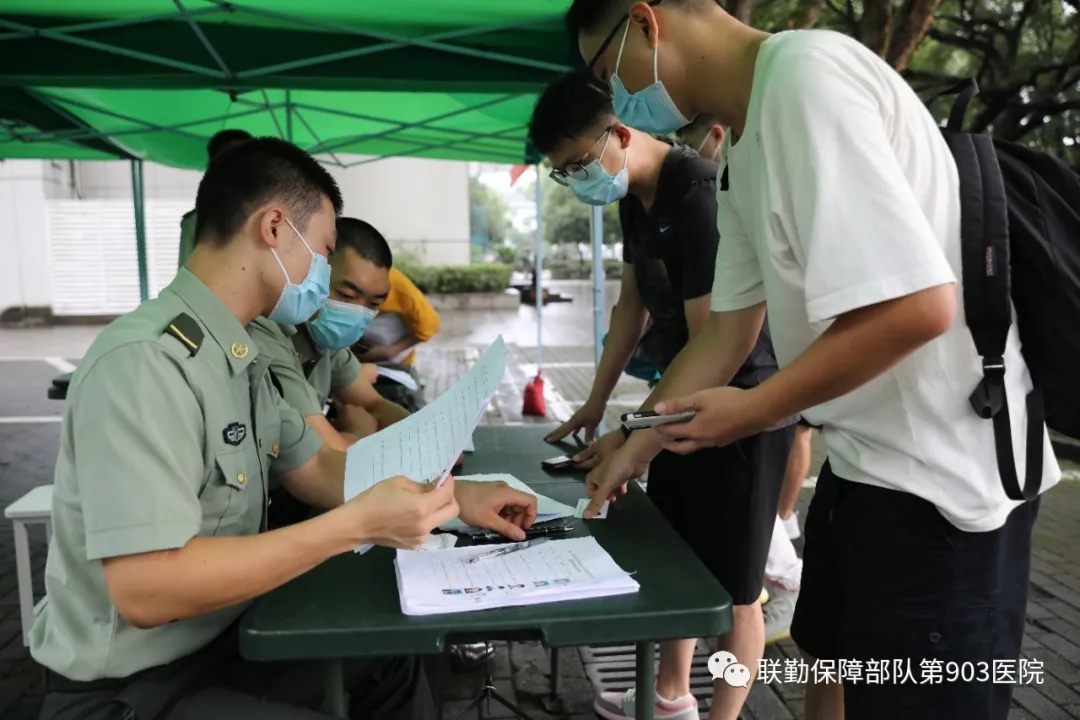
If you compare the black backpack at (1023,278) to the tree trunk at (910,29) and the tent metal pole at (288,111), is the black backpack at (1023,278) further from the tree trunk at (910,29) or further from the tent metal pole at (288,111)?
the tent metal pole at (288,111)

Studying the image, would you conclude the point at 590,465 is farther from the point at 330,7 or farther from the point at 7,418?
the point at 7,418

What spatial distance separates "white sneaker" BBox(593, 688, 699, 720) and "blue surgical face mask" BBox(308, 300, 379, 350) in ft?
4.13

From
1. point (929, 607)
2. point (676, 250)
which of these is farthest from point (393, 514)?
point (676, 250)

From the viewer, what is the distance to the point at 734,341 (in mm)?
1554

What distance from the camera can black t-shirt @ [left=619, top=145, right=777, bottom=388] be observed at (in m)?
1.79

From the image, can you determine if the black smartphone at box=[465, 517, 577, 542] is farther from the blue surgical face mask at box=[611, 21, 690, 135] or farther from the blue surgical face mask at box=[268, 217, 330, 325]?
the blue surgical face mask at box=[611, 21, 690, 135]

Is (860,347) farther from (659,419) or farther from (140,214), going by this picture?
(140,214)

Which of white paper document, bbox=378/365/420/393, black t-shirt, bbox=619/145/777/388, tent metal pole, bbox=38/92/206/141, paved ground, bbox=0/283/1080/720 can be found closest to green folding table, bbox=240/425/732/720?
black t-shirt, bbox=619/145/777/388

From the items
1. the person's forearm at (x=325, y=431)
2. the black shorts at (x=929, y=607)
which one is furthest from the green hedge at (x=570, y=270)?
the black shorts at (x=929, y=607)

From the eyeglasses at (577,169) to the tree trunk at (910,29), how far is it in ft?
13.0

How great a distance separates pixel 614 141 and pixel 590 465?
83cm

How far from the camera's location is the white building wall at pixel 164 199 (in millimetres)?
12836

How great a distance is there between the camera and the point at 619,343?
7.81ft

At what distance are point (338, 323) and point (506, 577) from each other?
1201 millimetres
